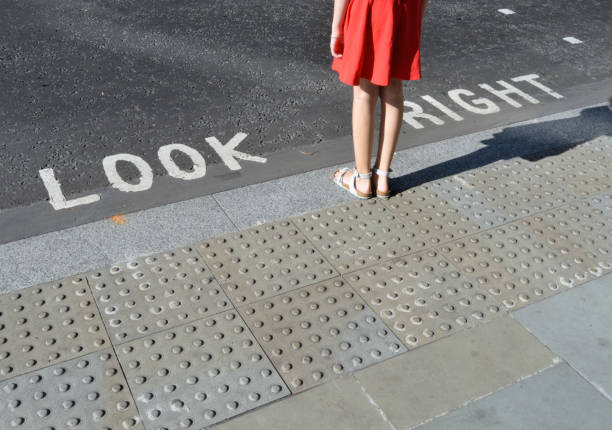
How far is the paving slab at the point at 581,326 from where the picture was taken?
3154mm

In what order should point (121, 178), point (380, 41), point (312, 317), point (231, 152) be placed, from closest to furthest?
1. point (312, 317)
2. point (380, 41)
3. point (121, 178)
4. point (231, 152)

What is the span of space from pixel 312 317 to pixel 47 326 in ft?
4.29

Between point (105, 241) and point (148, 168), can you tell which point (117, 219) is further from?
point (148, 168)

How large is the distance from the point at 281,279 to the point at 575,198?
2237 millimetres

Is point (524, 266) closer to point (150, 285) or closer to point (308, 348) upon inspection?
point (308, 348)

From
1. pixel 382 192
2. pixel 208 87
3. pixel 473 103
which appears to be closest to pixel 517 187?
pixel 382 192

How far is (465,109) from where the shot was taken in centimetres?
607

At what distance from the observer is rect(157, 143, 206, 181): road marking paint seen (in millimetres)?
4777

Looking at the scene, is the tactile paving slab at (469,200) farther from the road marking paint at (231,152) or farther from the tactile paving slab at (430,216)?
the road marking paint at (231,152)

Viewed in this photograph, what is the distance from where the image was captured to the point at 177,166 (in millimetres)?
4902

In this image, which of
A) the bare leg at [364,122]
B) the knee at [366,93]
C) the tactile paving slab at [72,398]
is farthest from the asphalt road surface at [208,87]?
the tactile paving slab at [72,398]

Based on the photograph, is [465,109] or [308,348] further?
[465,109]

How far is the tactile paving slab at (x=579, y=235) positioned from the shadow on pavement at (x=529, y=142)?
785 mm

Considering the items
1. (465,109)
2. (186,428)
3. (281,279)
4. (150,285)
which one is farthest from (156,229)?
(465,109)
